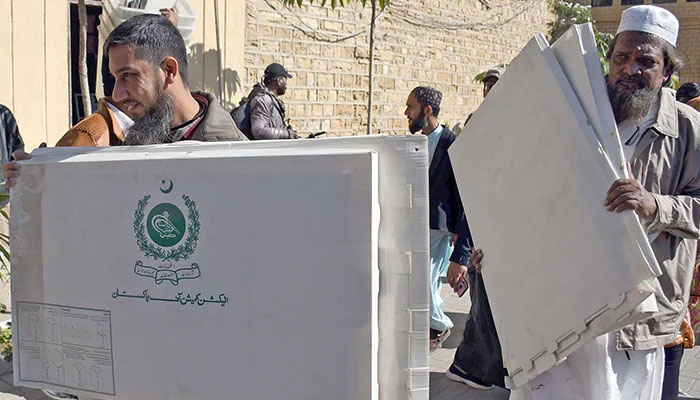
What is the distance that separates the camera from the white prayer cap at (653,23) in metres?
2.32

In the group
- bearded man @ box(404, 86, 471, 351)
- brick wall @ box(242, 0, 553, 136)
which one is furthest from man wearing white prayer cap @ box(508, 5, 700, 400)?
brick wall @ box(242, 0, 553, 136)

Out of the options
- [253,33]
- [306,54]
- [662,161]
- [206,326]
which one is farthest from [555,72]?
[306,54]

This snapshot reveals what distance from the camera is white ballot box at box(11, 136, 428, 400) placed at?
1.53m

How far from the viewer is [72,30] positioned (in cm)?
750

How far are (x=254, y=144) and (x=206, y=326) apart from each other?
457mm

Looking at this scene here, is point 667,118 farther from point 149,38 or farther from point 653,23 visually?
point 149,38

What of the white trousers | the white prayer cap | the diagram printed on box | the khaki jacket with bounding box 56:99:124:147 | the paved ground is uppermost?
the white prayer cap

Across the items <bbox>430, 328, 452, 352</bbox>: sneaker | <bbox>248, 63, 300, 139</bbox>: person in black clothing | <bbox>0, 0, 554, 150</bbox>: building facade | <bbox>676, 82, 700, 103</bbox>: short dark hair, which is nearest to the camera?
<bbox>430, 328, 452, 352</bbox>: sneaker

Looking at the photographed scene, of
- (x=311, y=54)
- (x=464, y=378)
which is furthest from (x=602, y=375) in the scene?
(x=311, y=54)

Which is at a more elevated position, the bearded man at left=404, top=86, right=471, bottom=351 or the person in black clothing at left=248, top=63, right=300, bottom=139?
the person in black clothing at left=248, top=63, right=300, bottom=139

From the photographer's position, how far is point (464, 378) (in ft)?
14.3

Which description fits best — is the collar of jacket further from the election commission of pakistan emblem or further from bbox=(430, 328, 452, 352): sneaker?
bbox=(430, 328, 452, 352): sneaker

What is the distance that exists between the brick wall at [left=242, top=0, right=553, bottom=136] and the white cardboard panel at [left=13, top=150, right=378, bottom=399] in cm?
737

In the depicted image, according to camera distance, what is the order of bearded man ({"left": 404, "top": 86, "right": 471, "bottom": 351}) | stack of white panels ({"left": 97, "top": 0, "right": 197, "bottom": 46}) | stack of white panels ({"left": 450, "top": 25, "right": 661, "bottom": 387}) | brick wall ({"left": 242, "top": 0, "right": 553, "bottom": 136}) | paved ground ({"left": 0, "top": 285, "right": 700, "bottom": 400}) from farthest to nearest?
brick wall ({"left": 242, "top": 0, "right": 553, "bottom": 136})
stack of white panels ({"left": 97, "top": 0, "right": 197, "bottom": 46})
bearded man ({"left": 404, "top": 86, "right": 471, "bottom": 351})
paved ground ({"left": 0, "top": 285, "right": 700, "bottom": 400})
stack of white panels ({"left": 450, "top": 25, "right": 661, "bottom": 387})
